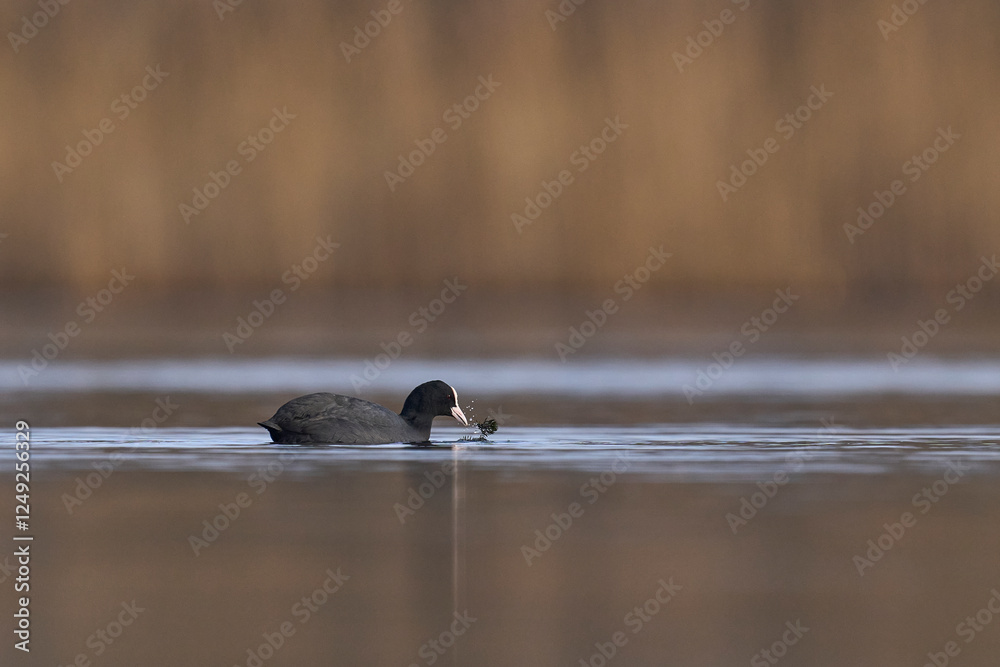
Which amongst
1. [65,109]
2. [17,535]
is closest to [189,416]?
[17,535]

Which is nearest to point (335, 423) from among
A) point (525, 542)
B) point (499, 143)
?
point (525, 542)

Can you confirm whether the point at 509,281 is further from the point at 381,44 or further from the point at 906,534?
the point at 906,534

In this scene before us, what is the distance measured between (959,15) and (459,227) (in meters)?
13.8

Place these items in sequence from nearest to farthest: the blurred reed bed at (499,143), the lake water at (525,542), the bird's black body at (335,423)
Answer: the lake water at (525,542) < the bird's black body at (335,423) < the blurred reed bed at (499,143)

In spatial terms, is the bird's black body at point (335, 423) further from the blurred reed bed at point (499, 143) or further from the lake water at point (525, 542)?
the blurred reed bed at point (499, 143)

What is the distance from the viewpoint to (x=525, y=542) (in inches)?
393

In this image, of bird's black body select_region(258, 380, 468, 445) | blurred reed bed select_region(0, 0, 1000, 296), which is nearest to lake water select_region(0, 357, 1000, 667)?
bird's black body select_region(258, 380, 468, 445)

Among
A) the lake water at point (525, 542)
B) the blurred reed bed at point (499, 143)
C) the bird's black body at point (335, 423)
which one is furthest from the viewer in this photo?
the blurred reed bed at point (499, 143)

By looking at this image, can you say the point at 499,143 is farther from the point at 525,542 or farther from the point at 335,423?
the point at 525,542

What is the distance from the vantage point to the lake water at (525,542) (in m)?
7.66

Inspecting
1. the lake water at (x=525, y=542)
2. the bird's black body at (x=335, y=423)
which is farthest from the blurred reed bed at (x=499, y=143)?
the bird's black body at (x=335, y=423)

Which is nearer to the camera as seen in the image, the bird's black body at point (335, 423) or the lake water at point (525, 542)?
the lake water at point (525, 542)

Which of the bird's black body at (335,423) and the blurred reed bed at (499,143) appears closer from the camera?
the bird's black body at (335,423)

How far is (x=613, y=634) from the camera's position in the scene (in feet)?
25.5
